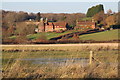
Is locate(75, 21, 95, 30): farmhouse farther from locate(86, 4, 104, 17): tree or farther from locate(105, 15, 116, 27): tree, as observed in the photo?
locate(86, 4, 104, 17): tree

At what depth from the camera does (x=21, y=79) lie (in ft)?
23.9

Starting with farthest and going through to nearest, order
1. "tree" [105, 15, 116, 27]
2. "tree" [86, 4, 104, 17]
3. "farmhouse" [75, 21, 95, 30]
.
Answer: "tree" [86, 4, 104, 17] → "tree" [105, 15, 116, 27] → "farmhouse" [75, 21, 95, 30]

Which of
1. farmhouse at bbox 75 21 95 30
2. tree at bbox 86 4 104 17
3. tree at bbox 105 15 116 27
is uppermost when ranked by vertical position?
tree at bbox 86 4 104 17

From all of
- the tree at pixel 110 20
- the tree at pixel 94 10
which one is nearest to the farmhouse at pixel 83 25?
the tree at pixel 110 20

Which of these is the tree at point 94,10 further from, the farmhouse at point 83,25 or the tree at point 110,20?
the farmhouse at point 83,25

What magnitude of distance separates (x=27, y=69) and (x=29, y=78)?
3.06ft

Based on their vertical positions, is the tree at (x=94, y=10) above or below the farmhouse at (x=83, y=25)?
above

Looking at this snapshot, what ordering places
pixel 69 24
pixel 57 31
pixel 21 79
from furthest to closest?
pixel 57 31
pixel 69 24
pixel 21 79

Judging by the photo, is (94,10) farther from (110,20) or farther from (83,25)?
(83,25)

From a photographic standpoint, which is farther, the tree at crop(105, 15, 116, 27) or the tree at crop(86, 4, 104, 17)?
the tree at crop(86, 4, 104, 17)

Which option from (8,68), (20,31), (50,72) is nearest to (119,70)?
(50,72)

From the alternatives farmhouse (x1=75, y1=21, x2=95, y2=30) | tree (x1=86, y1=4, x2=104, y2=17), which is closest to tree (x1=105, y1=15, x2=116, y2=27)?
farmhouse (x1=75, y1=21, x2=95, y2=30)

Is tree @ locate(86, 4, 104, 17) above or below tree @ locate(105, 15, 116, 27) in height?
above

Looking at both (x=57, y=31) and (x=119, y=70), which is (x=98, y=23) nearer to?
(x=57, y=31)
